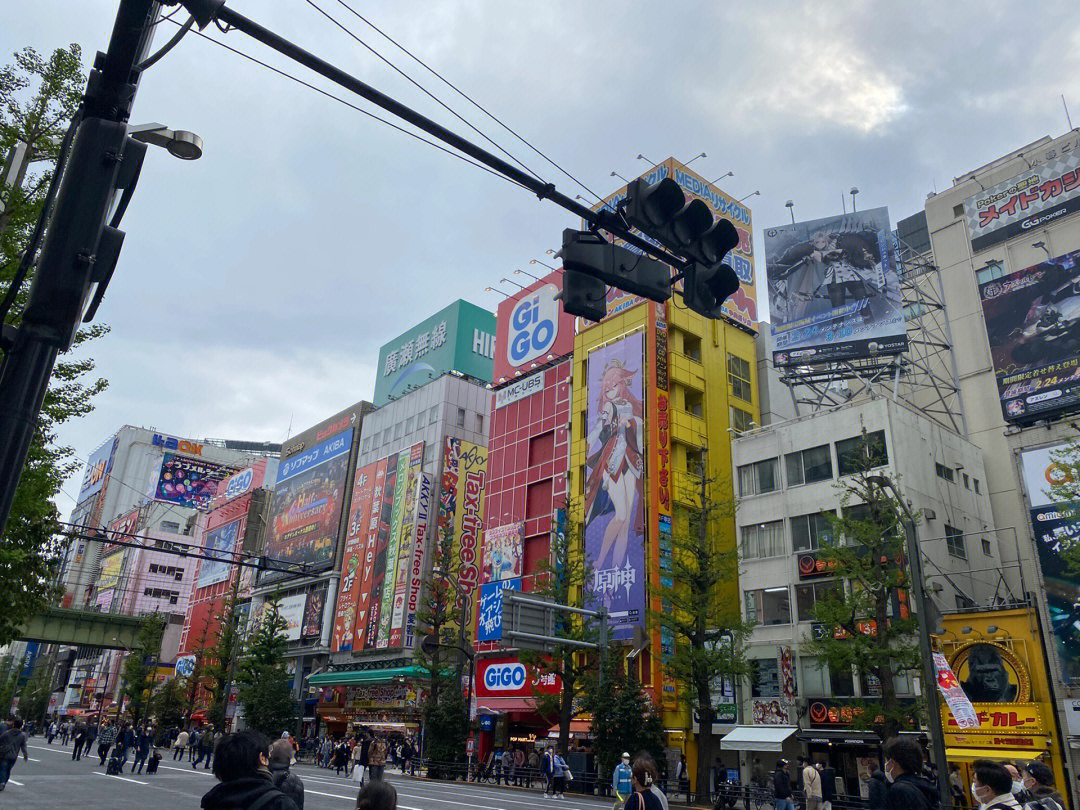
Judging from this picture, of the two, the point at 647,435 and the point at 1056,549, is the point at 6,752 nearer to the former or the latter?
the point at 647,435

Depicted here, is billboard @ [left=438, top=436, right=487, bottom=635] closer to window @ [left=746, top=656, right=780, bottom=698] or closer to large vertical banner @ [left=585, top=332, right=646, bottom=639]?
large vertical banner @ [left=585, top=332, right=646, bottom=639]

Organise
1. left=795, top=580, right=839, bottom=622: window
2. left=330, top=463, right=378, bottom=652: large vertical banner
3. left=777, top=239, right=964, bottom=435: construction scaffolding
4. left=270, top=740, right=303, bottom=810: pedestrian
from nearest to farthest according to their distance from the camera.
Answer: left=270, top=740, right=303, bottom=810: pedestrian, left=795, top=580, right=839, bottom=622: window, left=777, top=239, right=964, bottom=435: construction scaffolding, left=330, top=463, right=378, bottom=652: large vertical banner

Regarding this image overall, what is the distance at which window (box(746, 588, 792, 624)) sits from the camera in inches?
1383

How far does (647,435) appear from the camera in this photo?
136 ft

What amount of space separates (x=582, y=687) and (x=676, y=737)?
7210 mm

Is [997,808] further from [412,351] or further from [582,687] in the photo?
[412,351]

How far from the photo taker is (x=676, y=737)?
36.4m

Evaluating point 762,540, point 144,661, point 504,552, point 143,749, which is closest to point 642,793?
point 143,749

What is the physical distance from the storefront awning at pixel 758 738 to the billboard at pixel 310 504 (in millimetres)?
40441

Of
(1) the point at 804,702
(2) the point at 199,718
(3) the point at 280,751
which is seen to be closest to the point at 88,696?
(2) the point at 199,718

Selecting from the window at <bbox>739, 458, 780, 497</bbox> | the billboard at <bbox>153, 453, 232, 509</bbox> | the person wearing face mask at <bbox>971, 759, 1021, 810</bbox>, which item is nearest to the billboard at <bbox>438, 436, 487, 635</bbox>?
the window at <bbox>739, 458, 780, 497</bbox>

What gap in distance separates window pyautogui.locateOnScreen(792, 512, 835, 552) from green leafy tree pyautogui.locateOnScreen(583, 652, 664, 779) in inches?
428

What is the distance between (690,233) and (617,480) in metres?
36.5

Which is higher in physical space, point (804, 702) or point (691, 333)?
point (691, 333)
